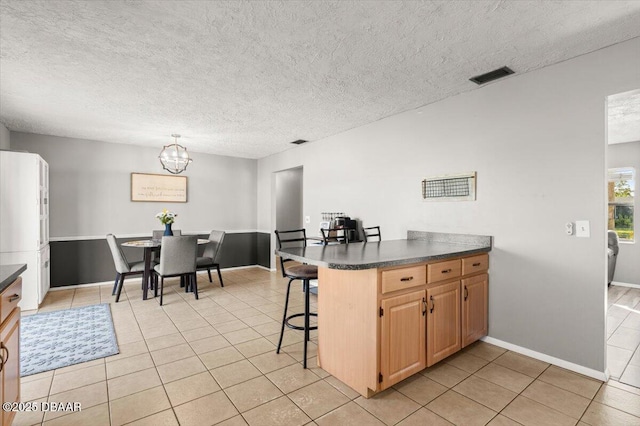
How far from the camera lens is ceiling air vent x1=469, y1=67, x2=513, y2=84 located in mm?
2656

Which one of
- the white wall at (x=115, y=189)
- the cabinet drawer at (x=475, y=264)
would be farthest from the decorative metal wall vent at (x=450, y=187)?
the white wall at (x=115, y=189)

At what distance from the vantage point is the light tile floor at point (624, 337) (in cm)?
240

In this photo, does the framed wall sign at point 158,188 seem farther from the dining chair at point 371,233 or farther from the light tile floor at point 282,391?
the dining chair at point 371,233

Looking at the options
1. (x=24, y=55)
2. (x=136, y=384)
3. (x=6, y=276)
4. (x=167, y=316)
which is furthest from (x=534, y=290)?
(x=24, y=55)

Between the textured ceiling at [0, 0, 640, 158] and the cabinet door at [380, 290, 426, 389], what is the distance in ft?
5.87

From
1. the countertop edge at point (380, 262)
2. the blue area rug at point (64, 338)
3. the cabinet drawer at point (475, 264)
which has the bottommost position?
the blue area rug at point (64, 338)

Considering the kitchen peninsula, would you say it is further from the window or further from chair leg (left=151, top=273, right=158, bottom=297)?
the window

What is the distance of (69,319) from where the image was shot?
11.8ft

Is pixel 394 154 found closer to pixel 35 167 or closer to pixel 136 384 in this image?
pixel 136 384

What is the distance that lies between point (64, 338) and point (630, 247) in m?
7.89

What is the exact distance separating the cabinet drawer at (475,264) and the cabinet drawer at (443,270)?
4.3 inches

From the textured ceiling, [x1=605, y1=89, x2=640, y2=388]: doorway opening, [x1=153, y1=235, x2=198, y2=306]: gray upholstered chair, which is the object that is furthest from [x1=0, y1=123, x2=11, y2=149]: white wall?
[x1=605, y1=89, x2=640, y2=388]: doorway opening

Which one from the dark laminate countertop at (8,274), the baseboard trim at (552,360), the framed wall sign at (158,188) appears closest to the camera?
the dark laminate countertop at (8,274)

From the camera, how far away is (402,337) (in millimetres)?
2135
